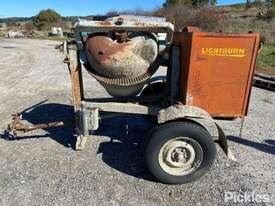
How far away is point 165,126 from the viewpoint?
3629 millimetres

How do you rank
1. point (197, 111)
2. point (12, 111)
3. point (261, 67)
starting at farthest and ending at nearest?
point (261, 67) → point (12, 111) → point (197, 111)

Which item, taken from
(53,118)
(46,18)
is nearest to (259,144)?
(53,118)

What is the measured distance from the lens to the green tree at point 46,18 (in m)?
44.8

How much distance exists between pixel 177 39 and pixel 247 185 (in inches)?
72.0

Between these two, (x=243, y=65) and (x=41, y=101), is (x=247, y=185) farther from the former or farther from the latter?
(x=41, y=101)

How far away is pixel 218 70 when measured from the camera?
3.72m

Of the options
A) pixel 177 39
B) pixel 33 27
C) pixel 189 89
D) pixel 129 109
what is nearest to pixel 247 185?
pixel 189 89

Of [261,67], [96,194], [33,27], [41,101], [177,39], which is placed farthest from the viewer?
[33,27]

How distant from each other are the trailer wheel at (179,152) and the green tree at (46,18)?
4323 cm

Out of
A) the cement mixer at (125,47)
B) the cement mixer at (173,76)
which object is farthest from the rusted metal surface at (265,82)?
the cement mixer at (125,47)

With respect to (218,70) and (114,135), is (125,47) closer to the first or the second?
(218,70)

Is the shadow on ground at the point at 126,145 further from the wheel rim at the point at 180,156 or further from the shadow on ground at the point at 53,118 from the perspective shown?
the shadow on ground at the point at 53,118

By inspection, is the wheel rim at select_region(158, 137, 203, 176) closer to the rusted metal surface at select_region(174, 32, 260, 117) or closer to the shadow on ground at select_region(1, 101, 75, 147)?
the rusted metal surface at select_region(174, 32, 260, 117)

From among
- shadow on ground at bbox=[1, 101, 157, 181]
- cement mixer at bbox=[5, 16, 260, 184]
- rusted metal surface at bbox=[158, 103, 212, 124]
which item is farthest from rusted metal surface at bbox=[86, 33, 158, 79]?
shadow on ground at bbox=[1, 101, 157, 181]
